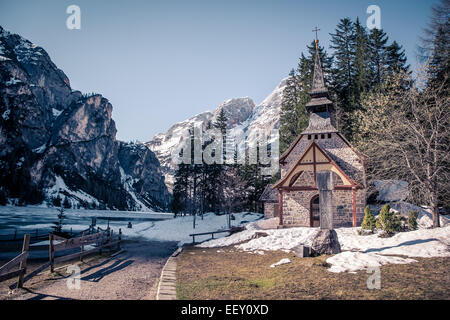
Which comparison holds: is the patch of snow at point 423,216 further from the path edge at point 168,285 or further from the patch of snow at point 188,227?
the patch of snow at point 188,227

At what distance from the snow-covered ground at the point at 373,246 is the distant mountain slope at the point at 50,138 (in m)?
130

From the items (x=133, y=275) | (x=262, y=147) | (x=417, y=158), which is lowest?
(x=133, y=275)

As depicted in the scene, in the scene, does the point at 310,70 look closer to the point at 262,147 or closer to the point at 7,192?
the point at 262,147

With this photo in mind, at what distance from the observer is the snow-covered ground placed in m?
7.52

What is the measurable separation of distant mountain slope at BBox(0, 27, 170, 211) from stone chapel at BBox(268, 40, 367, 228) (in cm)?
12735

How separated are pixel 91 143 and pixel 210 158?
150063mm

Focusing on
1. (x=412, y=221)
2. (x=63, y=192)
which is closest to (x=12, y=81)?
(x=63, y=192)

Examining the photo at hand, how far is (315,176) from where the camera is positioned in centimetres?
1939

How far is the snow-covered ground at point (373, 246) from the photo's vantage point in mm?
7516

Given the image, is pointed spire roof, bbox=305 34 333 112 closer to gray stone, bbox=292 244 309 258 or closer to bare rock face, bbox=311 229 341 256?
bare rock face, bbox=311 229 341 256

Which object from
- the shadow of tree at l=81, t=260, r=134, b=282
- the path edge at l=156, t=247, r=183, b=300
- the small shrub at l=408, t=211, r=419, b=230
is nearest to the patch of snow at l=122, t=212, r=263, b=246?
the shadow of tree at l=81, t=260, r=134, b=282

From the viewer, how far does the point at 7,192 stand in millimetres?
108250

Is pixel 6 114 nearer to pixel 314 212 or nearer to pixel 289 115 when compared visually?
pixel 289 115
